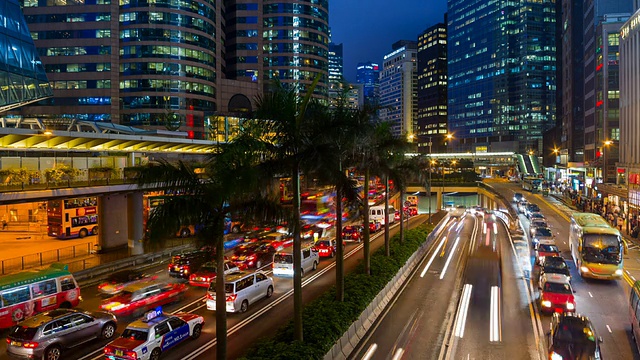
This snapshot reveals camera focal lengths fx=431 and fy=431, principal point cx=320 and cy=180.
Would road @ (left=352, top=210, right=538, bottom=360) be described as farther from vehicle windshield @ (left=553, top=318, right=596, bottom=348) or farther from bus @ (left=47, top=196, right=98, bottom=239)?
bus @ (left=47, top=196, right=98, bottom=239)

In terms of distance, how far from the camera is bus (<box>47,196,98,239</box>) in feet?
131

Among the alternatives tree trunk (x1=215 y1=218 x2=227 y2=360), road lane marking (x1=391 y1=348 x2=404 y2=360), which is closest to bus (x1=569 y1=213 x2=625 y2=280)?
road lane marking (x1=391 y1=348 x2=404 y2=360)

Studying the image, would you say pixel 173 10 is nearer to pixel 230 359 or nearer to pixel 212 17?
pixel 212 17

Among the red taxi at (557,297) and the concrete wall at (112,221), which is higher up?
the concrete wall at (112,221)

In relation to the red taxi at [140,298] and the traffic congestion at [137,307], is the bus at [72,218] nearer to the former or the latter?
the traffic congestion at [137,307]

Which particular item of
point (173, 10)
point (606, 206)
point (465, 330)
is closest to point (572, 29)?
point (606, 206)

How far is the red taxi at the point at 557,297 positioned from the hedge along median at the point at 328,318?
771 cm

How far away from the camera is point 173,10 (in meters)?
79.2

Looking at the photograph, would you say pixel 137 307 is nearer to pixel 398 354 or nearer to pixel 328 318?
pixel 328 318

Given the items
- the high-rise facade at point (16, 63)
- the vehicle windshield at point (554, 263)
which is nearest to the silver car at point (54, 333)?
the vehicle windshield at point (554, 263)

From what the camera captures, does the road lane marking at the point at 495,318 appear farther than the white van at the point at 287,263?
No

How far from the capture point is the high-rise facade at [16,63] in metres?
33.3

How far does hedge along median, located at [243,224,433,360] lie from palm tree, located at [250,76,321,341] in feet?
2.42

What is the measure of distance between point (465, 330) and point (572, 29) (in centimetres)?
11104
